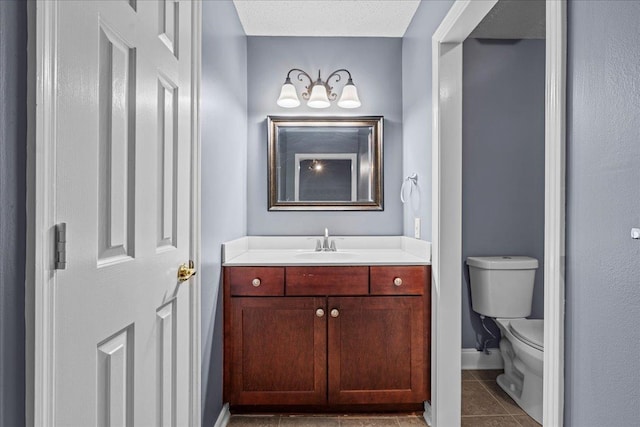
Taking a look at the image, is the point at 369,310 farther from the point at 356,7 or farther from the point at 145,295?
the point at 356,7

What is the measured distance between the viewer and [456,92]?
2.18 m

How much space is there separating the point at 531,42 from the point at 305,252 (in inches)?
82.2

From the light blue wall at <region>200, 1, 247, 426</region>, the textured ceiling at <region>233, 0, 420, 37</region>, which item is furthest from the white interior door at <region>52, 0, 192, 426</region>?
the textured ceiling at <region>233, 0, 420, 37</region>

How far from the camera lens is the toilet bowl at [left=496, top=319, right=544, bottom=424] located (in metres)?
2.32

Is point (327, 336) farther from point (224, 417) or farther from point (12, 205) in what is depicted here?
point (12, 205)

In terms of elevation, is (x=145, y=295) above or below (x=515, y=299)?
above

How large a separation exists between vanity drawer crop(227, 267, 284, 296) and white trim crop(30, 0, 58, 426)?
5.12ft

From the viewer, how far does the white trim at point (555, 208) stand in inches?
44.5

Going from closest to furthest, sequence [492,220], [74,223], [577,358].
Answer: [74,223] < [577,358] < [492,220]

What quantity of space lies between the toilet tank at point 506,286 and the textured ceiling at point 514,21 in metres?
1.49

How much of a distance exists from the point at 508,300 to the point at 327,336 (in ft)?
4.09

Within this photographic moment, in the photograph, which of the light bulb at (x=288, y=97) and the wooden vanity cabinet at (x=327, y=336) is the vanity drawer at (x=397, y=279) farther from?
the light bulb at (x=288, y=97)

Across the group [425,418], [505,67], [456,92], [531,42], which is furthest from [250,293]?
[531,42]

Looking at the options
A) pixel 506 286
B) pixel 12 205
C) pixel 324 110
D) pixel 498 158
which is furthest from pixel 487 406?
pixel 12 205
